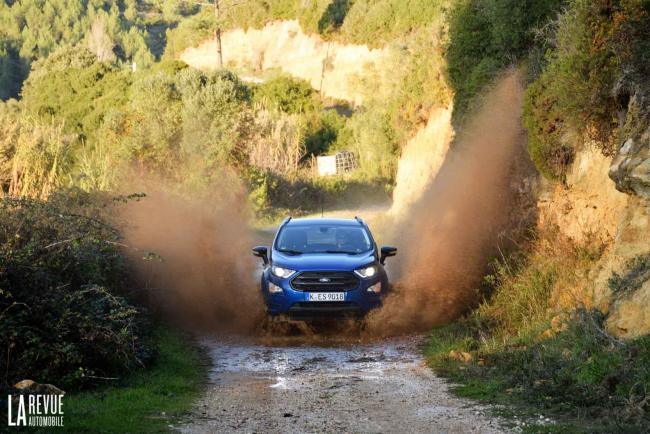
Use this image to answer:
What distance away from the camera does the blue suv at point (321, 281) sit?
53.9ft

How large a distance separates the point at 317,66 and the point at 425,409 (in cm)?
6609

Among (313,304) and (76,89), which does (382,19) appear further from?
(313,304)

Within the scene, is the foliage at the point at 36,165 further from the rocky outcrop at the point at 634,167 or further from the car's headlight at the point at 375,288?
the rocky outcrop at the point at 634,167

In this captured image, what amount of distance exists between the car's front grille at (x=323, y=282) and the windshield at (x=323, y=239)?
3.62ft

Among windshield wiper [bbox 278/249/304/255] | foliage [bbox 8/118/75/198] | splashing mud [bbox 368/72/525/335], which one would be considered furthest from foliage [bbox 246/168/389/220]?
windshield wiper [bbox 278/249/304/255]

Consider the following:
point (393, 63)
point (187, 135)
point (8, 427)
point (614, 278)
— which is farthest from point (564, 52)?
point (393, 63)

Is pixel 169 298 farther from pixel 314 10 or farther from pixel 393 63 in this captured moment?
pixel 314 10

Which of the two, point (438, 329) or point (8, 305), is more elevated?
point (8, 305)

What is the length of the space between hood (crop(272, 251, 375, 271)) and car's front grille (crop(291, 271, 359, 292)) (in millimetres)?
92

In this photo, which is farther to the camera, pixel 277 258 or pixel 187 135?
pixel 187 135

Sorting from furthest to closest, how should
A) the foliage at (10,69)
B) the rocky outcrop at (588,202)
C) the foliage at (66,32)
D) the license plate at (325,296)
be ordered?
the foliage at (66,32)
the foliage at (10,69)
the license plate at (325,296)
the rocky outcrop at (588,202)

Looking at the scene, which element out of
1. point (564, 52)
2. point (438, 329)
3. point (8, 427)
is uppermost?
point (564, 52)

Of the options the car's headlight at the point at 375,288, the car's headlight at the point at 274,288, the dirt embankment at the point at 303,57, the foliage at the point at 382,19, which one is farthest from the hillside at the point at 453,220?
the dirt embankment at the point at 303,57

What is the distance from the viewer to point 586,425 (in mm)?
9586
